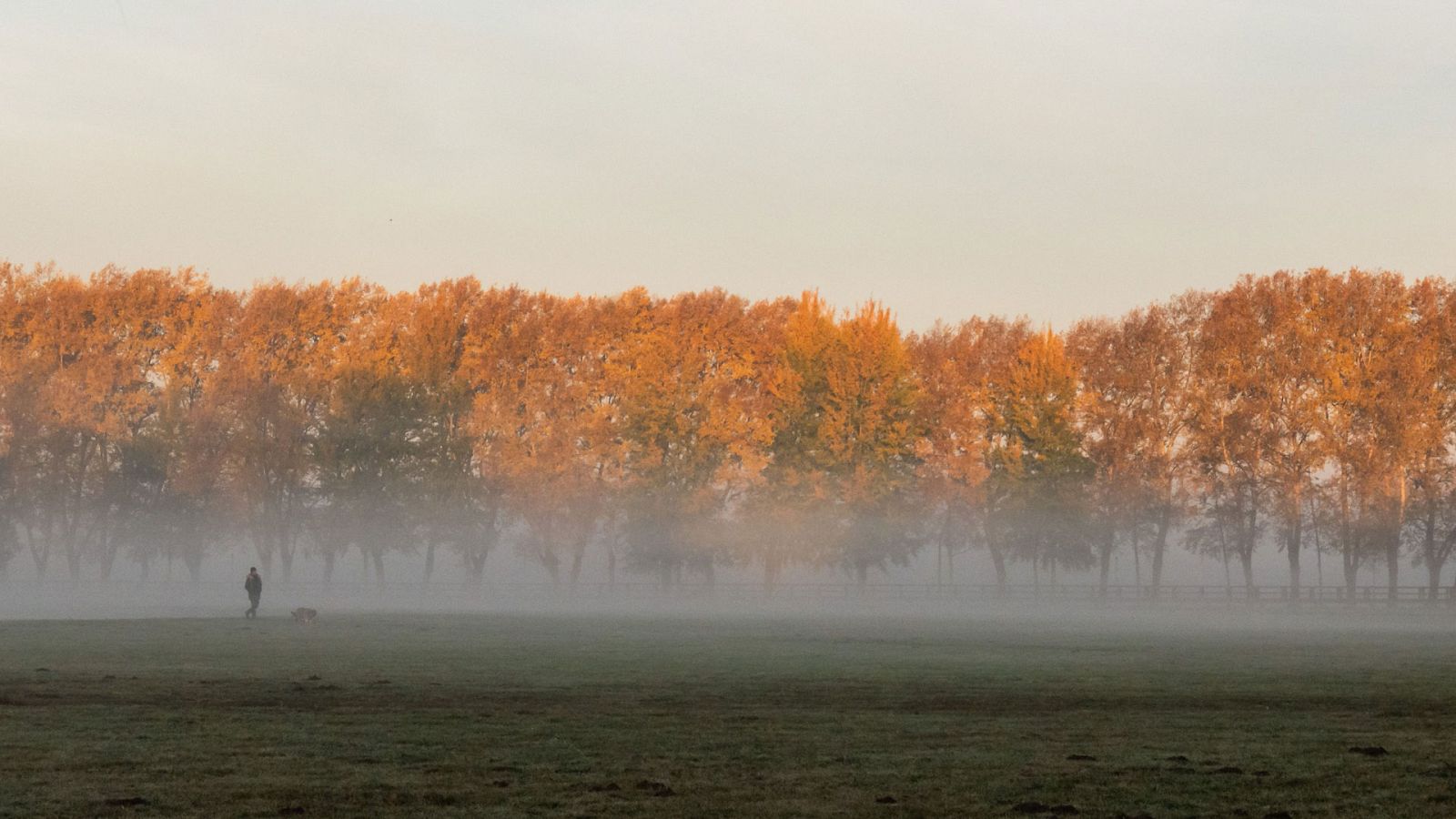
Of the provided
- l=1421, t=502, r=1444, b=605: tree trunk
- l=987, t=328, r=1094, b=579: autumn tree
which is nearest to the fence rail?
l=1421, t=502, r=1444, b=605: tree trunk

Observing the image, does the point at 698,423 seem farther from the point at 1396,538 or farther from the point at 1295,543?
the point at 1396,538

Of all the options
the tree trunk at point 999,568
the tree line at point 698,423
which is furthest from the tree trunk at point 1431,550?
the tree trunk at point 999,568

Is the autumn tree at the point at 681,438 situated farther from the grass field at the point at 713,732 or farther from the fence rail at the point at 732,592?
the grass field at the point at 713,732

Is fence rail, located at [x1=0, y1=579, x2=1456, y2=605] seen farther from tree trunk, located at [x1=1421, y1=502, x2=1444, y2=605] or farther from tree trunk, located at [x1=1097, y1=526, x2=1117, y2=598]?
tree trunk, located at [x1=1421, y1=502, x2=1444, y2=605]

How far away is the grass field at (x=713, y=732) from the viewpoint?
49.1 feet

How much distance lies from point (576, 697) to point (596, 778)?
8963 mm

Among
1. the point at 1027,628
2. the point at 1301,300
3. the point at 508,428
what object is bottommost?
the point at 1027,628

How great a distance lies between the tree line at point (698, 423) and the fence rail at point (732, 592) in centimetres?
151

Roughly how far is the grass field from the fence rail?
50.2 meters

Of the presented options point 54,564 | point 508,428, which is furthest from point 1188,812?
point 54,564

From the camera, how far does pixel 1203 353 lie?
88000 millimetres

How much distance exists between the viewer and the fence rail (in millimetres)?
88062

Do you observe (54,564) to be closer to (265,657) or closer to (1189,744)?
(265,657)

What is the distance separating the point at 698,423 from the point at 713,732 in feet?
237
